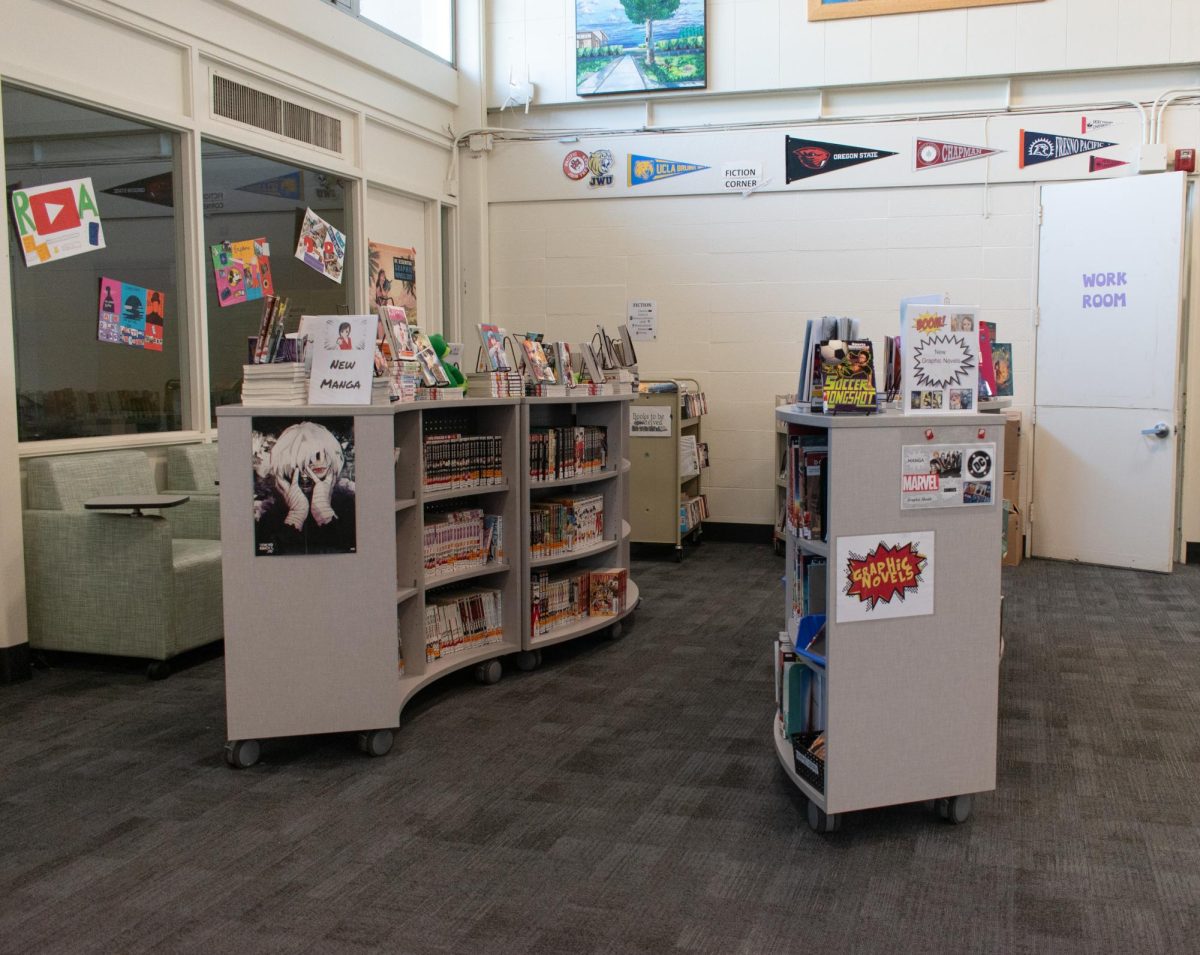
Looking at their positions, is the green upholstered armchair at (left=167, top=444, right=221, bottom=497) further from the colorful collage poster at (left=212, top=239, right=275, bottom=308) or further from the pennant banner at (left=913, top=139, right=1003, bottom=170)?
the pennant banner at (left=913, top=139, right=1003, bottom=170)

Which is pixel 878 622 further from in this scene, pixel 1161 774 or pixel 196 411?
pixel 196 411

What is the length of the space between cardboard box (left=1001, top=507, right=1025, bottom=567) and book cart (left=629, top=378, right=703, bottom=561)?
216 cm

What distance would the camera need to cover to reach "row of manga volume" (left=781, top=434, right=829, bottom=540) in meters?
3.12

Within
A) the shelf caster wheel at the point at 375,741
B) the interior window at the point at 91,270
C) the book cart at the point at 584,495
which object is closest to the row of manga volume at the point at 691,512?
the book cart at the point at 584,495

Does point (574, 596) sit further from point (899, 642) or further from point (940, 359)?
point (940, 359)

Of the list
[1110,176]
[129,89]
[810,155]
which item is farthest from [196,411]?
[1110,176]

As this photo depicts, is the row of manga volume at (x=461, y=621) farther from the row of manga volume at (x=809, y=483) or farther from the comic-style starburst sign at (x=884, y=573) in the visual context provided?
the comic-style starburst sign at (x=884, y=573)

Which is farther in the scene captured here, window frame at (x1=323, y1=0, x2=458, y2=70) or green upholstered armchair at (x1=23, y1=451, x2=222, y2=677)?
window frame at (x1=323, y1=0, x2=458, y2=70)

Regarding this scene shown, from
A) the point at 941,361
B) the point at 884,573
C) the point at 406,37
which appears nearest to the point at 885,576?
the point at 884,573

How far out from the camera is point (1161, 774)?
11.9ft

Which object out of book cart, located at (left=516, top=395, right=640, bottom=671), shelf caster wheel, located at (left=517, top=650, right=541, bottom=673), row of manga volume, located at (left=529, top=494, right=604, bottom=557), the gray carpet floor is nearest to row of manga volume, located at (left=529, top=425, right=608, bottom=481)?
book cart, located at (left=516, top=395, right=640, bottom=671)

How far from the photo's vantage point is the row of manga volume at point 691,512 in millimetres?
7789

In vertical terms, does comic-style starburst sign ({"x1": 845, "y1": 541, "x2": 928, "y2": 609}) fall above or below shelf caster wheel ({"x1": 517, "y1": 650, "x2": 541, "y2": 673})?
above

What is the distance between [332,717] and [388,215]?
4.99 m
